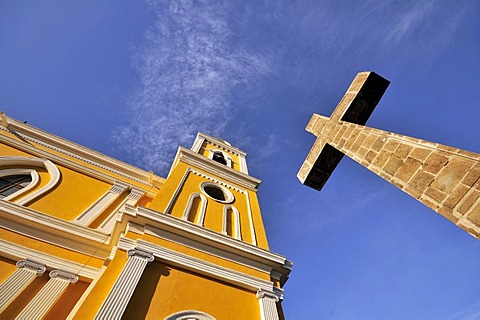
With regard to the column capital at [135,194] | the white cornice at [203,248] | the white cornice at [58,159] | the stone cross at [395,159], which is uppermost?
the white cornice at [58,159]

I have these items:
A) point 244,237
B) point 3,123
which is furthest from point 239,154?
point 3,123

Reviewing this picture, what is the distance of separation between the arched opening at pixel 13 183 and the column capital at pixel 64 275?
3404 mm

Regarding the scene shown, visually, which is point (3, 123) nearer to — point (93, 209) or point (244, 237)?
point (93, 209)

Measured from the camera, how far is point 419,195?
213 cm

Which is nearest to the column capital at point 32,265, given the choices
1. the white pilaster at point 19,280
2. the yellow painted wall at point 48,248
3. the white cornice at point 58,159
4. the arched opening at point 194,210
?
the white pilaster at point 19,280

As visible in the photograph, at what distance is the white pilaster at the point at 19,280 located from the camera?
13.6ft

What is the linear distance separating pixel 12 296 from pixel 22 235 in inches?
65.6

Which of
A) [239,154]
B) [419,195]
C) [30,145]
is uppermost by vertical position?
[239,154]

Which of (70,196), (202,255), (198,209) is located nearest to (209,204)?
(198,209)

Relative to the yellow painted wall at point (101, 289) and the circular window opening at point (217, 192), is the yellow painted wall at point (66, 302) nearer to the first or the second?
the yellow painted wall at point (101, 289)

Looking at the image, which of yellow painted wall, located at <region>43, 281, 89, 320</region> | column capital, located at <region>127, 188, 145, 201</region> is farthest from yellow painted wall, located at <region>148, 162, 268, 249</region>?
yellow painted wall, located at <region>43, 281, 89, 320</region>

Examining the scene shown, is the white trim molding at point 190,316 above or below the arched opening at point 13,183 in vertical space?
below

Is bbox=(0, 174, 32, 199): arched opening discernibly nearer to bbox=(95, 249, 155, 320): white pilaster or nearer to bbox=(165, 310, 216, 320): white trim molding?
bbox=(95, 249, 155, 320): white pilaster

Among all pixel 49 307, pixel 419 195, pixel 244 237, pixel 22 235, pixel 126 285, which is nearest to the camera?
pixel 419 195
